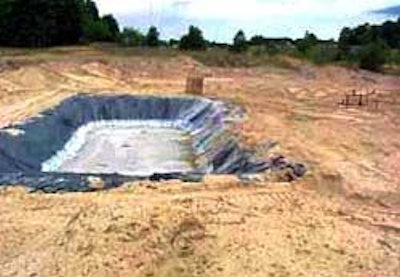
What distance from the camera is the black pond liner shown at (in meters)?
12.5

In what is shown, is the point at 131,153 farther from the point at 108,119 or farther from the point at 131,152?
the point at 108,119

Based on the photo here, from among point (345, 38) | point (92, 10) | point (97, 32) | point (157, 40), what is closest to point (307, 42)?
point (345, 38)

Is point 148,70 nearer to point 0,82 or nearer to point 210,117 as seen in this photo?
point 0,82

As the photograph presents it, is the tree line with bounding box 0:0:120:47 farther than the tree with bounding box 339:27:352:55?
No

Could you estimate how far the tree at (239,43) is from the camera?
136 feet

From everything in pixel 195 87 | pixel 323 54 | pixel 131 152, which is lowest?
pixel 131 152

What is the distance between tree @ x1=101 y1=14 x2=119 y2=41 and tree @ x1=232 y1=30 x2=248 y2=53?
7.94 meters

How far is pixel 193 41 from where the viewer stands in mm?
42281

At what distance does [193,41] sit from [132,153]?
22115mm

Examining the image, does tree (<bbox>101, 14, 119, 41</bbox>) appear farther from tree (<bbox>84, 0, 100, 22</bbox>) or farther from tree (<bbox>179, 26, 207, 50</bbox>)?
tree (<bbox>179, 26, 207, 50</bbox>)

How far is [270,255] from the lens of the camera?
9.06m

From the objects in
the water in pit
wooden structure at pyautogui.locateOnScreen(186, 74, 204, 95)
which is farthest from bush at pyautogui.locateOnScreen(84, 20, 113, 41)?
the water in pit

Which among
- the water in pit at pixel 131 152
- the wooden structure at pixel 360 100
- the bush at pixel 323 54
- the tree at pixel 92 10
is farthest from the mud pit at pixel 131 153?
the tree at pixel 92 10

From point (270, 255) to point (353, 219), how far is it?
6.25 feet
